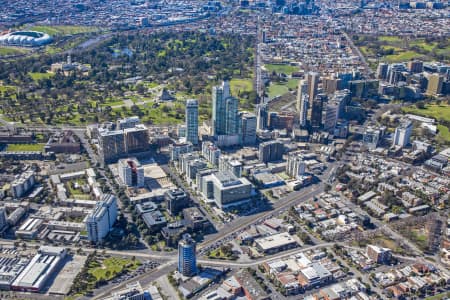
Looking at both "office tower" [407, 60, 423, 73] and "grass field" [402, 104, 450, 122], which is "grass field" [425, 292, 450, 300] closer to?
"grass field" [402, 104, 450, 122]

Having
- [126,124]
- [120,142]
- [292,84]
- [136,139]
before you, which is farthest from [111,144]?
[292,84]

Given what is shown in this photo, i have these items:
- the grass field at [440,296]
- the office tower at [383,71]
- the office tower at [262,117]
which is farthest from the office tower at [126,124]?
the office tower at [383,71]

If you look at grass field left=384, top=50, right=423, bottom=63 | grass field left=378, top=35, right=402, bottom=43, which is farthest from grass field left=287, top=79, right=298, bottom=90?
grass field left=378, top=35, right=402, bottom=43

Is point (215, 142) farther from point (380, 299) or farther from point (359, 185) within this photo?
point (380, 299)

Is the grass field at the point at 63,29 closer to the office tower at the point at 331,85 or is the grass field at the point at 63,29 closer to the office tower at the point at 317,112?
the office tower at the point at 331,85

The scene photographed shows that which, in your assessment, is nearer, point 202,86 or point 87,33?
point 202,86

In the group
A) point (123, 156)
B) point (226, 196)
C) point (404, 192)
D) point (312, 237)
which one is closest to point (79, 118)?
point (123, 156)

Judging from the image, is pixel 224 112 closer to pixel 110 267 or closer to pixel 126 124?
pixel 126 124
